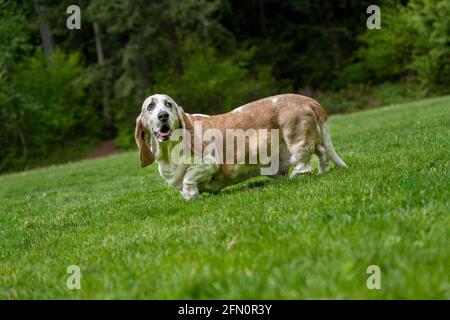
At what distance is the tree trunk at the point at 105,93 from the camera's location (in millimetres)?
35812

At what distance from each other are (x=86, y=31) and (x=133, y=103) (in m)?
9.18

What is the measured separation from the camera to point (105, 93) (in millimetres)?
36469

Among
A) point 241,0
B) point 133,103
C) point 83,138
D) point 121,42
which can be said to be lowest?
point 83,138

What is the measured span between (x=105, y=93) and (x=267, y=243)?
34.3 m

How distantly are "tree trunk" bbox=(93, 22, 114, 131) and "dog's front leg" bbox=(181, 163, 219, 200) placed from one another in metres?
28.7

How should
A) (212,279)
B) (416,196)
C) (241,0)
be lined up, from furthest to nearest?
(241,0) < (416,196) < (212,279)

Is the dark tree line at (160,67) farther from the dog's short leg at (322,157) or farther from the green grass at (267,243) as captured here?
the green grass at (267,243)

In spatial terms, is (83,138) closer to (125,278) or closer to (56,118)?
(56,118)

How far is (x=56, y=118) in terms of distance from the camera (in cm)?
3488

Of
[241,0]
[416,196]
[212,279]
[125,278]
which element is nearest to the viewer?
[212,279]

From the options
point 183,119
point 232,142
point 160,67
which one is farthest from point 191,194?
point 160,67

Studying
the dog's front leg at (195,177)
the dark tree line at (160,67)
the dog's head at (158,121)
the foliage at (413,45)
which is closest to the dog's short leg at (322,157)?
the dog's front leg at (195,177)

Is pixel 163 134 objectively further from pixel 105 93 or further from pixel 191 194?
pixel 105 93
